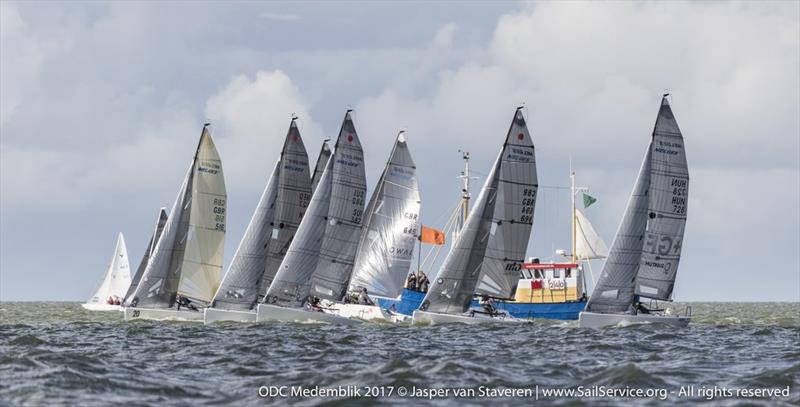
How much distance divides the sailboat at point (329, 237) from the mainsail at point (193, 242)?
5221mm

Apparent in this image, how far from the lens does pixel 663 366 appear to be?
28.2 meters

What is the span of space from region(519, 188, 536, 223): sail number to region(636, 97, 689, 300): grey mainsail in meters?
5.66

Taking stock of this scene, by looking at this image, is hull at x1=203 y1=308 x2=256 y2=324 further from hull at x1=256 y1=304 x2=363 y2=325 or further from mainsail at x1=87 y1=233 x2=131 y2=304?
mainsail at x1=87 y1=233 x2=131 y2=304

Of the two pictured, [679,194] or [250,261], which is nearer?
[679,194]

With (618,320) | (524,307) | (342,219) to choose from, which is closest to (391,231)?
(342,219)

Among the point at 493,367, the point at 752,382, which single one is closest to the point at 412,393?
the point at 493,367

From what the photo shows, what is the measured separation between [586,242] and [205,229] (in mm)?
29957

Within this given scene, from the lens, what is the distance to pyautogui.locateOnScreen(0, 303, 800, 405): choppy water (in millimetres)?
22359

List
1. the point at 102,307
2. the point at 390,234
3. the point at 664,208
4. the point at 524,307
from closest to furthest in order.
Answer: the point at 664,208 < the point at 390,234 < the point at 524,307 < the point at 102,307

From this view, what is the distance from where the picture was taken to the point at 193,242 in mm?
59125

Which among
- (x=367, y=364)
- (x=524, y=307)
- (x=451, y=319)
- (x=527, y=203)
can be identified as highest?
(x=527, y=203)

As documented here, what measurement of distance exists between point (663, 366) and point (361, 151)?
103ft

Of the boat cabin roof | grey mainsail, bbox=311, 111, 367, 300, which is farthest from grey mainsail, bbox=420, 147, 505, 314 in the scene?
the boat cabin roof

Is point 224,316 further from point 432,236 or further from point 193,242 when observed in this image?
point 432,236
